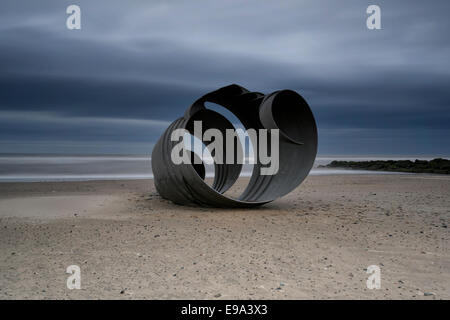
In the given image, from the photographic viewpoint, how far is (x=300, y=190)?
1299 centimetres

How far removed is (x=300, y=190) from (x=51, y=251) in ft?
28.7

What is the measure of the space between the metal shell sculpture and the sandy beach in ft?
1.10

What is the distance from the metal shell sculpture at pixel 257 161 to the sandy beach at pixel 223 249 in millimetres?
335

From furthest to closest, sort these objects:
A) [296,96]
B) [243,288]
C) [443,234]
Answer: [296,96] < [443,234] < [243,288]

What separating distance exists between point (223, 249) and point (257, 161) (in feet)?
14.5

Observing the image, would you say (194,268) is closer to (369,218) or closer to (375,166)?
(369,218)

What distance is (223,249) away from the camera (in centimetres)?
561

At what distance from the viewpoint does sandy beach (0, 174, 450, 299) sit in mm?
4176

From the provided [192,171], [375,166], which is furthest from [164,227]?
[375,166]

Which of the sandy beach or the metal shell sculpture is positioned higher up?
the metal shell sculpture

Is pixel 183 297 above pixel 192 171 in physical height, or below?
below

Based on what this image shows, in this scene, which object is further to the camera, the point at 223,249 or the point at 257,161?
the point at 257,161

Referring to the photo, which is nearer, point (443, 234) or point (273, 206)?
point (443, 234)

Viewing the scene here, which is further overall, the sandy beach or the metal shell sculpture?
the metal shell sculpture
